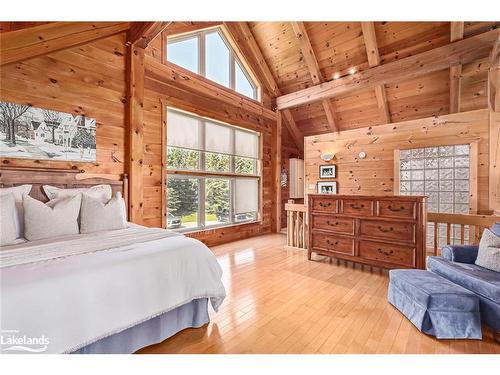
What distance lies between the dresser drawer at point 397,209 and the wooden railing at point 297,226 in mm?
1444

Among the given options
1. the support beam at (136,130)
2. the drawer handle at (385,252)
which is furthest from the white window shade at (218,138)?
the drawer handle at (385,252)

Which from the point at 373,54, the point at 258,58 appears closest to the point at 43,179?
the point at 258,58

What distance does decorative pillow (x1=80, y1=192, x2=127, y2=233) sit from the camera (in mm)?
2289

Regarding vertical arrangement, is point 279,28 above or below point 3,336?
above

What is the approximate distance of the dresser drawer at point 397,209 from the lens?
9.00ft

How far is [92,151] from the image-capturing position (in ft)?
9.71

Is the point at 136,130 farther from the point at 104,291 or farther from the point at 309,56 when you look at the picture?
the point at 309,56

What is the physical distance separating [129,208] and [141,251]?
1883mm

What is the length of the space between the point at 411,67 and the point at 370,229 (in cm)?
320

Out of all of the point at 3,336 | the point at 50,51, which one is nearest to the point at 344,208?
the point at 3,336
